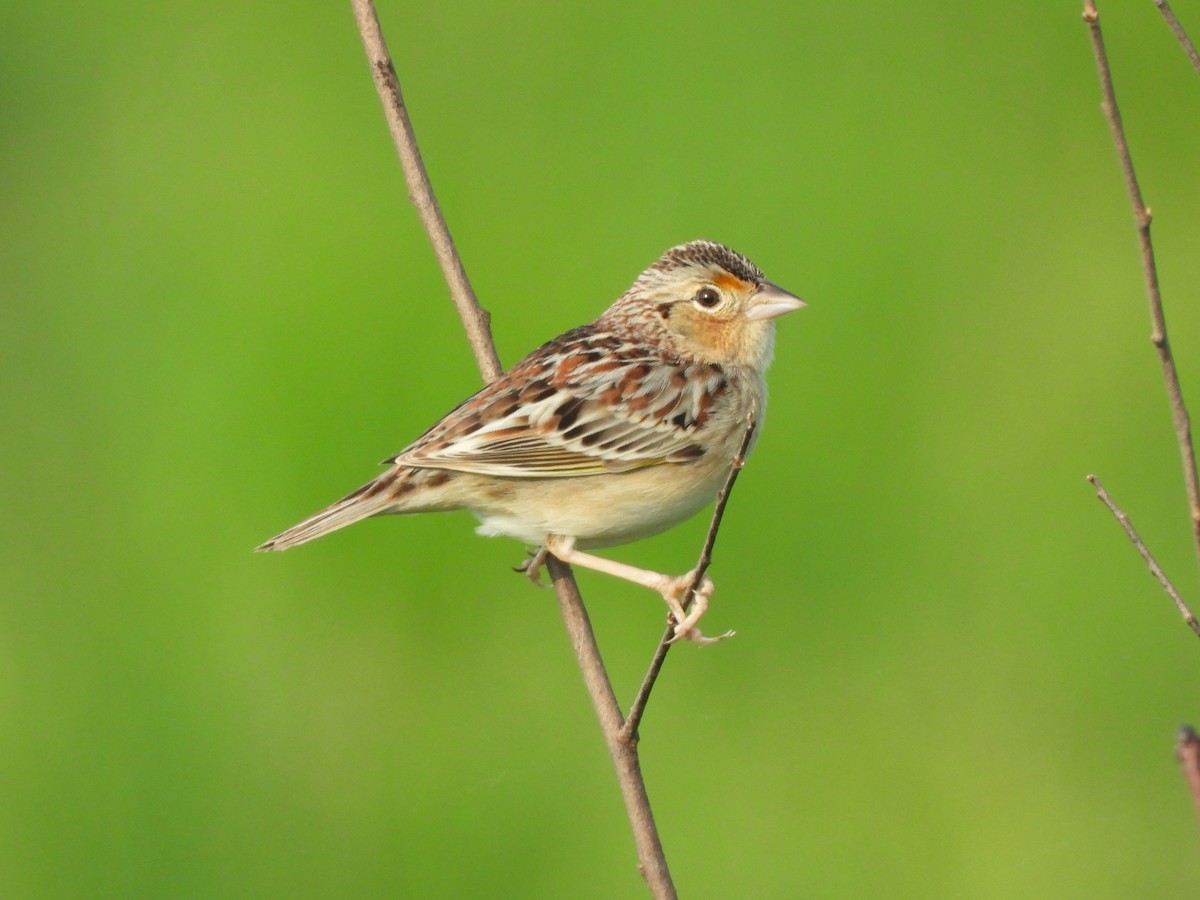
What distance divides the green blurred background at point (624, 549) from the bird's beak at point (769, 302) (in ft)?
8.31

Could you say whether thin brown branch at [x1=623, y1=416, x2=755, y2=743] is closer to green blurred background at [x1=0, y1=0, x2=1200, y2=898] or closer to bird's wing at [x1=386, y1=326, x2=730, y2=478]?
bird's wing at [x1=386, y1=326, x2=730, y2=478]

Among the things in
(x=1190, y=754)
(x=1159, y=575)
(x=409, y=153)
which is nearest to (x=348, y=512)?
(x=409, y=153)

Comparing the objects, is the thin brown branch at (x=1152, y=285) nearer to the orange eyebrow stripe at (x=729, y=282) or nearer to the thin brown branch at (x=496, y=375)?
the thin brown branch at (x=496, y=375)

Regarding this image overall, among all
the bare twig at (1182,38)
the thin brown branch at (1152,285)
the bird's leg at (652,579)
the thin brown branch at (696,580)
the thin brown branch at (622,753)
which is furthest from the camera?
the bird's leg at (652,579)

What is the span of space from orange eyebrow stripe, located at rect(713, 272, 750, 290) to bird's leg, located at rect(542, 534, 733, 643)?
37.1 inches

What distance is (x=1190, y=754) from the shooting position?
75.5 inches

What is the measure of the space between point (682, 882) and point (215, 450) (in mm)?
3093

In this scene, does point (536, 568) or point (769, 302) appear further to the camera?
point (769, 302)

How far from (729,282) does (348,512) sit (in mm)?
1382

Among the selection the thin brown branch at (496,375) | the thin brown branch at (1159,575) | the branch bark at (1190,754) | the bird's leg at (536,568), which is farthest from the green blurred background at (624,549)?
the branch bark at (1190,754)

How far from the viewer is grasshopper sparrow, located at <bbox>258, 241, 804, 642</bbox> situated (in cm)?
472

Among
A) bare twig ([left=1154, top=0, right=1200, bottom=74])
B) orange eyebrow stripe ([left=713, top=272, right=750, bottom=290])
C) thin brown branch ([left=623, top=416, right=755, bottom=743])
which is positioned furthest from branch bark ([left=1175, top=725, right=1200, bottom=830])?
orange eyebrow stripe ([left=713, top=272, right=750, bottom=290])

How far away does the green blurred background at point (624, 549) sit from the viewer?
281 inches

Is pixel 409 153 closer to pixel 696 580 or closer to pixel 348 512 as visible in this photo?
pixel 348 512
